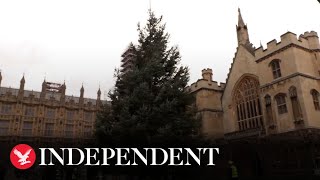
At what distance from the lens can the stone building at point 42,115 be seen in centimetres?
3944

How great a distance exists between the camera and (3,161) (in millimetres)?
10531

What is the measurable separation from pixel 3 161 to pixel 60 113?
33.6 m

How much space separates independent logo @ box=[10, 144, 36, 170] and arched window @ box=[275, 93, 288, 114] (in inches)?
652

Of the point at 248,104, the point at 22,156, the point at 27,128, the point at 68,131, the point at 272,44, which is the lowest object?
the point at 22,156

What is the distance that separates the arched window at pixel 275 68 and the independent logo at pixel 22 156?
17525 millimetres

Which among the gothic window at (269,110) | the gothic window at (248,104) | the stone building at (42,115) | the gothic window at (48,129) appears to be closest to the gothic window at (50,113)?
the stone building at (42,115)

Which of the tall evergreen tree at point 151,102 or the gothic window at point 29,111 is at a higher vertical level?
the gothic window at point 29,111

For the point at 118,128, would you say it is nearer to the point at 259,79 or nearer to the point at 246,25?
the point at 259,79

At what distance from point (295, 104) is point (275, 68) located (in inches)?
133

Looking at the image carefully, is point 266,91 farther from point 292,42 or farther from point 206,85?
point 206,85

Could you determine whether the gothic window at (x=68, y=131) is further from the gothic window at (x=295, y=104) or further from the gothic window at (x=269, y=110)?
the gothic window at (x=295, y=104)

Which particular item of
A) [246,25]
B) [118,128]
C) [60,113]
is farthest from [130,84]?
[60,113]

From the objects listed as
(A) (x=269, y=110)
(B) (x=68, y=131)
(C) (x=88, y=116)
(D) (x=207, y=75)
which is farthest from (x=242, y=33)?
(B) (x=68, y=131)

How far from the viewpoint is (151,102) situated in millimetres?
12781
